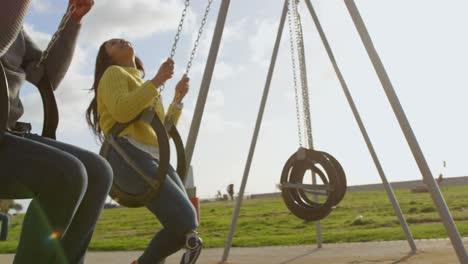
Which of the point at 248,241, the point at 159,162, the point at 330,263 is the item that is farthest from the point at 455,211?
the point at 159,162

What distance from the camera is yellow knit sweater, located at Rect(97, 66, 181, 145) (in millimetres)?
2439

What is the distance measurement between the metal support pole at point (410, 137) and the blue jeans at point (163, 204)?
1797mm

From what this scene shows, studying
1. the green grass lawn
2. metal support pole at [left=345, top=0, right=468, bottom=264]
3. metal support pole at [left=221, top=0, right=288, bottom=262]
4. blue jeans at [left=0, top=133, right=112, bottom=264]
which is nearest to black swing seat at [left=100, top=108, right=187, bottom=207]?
blue jeans at [left=0, top=133, right=112, bottom=264]

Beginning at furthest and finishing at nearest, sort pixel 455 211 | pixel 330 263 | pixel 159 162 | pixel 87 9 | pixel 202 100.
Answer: pixel 455 211 < pixel 330 263 < pixel 202 100 < pixel 159 162 < pixel 87 9

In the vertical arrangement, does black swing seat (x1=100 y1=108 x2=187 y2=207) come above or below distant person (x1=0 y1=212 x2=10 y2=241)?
above

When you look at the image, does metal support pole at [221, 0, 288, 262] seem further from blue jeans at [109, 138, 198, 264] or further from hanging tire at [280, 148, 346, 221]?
blue jeans at [109, 138, 198, 264]

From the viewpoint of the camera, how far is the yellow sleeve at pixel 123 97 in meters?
2.44

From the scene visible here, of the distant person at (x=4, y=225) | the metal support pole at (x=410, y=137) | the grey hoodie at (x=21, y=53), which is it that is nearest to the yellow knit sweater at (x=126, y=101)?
the grey hoodie at (x=21, y=53)

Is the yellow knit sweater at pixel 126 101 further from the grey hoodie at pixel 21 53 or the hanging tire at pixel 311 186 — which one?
the hanging tire at pixel 311 186

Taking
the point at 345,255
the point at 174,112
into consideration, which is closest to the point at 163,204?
the point at 174,112

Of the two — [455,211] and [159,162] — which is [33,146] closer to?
[159,162]

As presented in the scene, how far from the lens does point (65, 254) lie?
1.61 metres

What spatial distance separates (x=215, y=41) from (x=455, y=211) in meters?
11.3

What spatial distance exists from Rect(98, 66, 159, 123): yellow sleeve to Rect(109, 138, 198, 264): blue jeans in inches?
6.4
